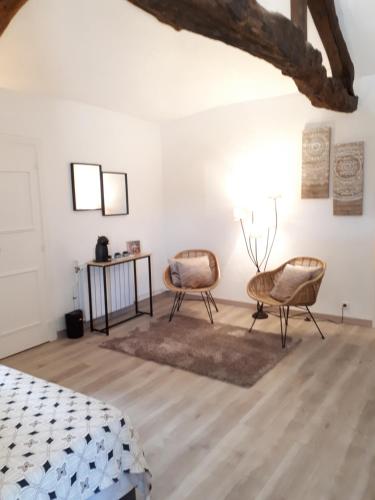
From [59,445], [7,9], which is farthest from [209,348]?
[7,9]

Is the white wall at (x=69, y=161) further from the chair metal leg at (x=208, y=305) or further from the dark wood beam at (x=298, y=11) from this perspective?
the dark wood beam at (x=298, y=11)

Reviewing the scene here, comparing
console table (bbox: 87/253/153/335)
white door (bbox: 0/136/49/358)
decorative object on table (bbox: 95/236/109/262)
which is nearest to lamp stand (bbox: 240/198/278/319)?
console table (bbox: 87/253/153/335)

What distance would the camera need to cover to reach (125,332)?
414cm

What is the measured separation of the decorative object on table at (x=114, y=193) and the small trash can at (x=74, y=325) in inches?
50.2

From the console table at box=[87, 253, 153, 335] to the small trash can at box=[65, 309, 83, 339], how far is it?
0.20 meters

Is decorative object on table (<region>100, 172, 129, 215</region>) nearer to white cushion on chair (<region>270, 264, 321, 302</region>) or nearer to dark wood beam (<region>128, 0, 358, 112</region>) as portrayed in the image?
white cushion on chair (<region>270, 264, 321, 302</region>)

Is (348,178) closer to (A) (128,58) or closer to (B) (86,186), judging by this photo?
(A) (128,58)

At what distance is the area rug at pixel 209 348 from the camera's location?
3151 millimetres

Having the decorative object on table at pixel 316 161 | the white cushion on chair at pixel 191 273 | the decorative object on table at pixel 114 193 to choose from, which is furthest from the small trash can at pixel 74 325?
the decorative object on table at pixel 316 161

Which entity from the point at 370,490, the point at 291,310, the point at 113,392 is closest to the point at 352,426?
the point at 370,490

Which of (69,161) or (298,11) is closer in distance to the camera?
(298,11)

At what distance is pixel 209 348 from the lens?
3.59 meters

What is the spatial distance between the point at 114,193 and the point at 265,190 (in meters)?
1.87

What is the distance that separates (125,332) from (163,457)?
208 centimetres
